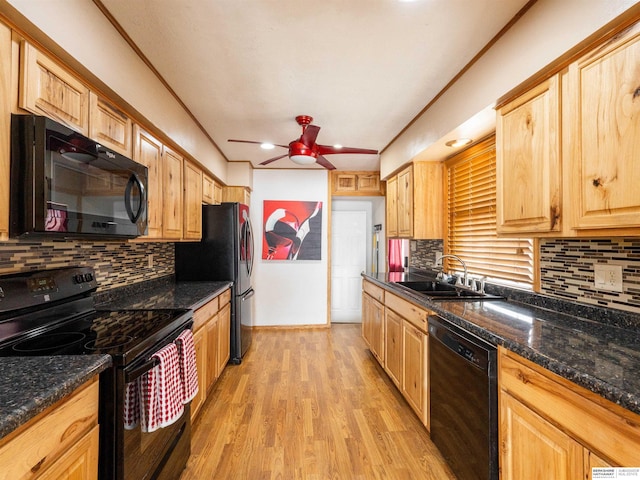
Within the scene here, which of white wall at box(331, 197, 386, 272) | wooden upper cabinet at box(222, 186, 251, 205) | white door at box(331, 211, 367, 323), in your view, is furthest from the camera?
white door at box(331, 211, 367, 323)

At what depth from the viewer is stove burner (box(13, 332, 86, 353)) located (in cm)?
119

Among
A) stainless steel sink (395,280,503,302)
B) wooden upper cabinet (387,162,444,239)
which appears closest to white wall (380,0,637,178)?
wooden upper cabinet (387,162,444,239)

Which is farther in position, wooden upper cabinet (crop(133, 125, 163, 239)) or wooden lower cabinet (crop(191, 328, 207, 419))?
wooden lower cabinet (crop(191, 328, 207, 419))

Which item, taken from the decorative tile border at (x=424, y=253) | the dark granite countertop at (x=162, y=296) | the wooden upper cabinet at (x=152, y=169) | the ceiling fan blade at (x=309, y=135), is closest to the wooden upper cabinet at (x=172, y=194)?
the wooden upper cabinet at (x=152, y=169)

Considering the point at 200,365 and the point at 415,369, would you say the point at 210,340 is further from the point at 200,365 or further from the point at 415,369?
the point at 415,369

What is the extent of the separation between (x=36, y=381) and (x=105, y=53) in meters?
1.53

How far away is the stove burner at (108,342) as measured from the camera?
118 cm

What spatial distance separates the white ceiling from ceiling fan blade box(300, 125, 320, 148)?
0.21m

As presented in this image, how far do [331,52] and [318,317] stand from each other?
3618 mm

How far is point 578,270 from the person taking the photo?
5.27 ft

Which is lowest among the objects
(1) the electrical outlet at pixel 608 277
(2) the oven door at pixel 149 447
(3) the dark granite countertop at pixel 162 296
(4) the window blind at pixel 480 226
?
(2) the oven door at pixel 149 447

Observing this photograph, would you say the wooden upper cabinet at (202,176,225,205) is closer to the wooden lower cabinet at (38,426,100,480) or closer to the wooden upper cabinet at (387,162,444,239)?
the wooden upper cabinet at (387,162,444,239)

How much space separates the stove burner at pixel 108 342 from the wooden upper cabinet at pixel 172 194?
111 cm

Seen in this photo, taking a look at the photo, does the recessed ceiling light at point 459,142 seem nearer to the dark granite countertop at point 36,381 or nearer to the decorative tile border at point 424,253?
the decorative tile border at point 424,253
